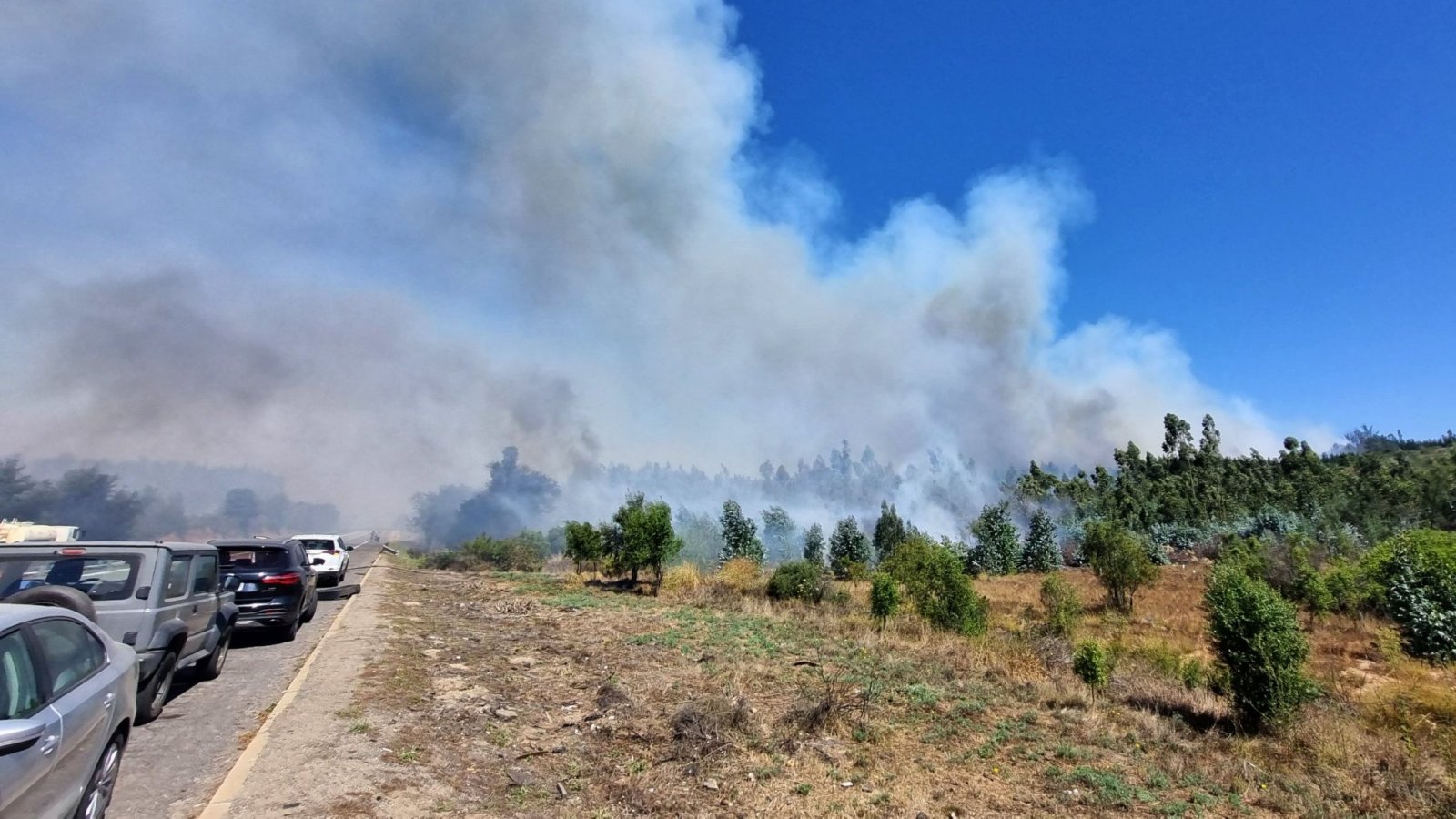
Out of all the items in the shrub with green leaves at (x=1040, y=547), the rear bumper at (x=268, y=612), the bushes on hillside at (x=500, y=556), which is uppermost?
the shrub with green leaves at (x=1040, y=547)

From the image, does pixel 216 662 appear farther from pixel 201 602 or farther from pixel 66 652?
pixel 66 652

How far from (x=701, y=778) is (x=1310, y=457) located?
11020cm

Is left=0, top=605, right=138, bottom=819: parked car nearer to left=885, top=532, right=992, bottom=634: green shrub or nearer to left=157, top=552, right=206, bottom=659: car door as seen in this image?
left=157, top=552, right=206, bottom=659: car door

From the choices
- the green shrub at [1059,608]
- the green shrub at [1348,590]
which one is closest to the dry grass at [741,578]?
the green shrub at [1059,608]

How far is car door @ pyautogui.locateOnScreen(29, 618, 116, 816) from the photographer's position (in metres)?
3.85

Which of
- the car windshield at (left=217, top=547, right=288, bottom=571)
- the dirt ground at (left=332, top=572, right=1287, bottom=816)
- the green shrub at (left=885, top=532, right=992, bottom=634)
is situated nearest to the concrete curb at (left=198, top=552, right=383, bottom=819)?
the dirt ground at (left=332, top=572, right=1287, bottom=816)

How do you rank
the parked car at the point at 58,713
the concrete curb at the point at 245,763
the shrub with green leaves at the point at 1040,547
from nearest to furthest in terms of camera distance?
1. the parked car at the point at 58,713
2. the concrete curb at the point at 245,763
3. the shrub with green leaves at the point at 1040,547

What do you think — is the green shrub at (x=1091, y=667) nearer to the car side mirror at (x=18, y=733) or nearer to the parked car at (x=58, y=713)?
the parked car at (x=58, y=713)

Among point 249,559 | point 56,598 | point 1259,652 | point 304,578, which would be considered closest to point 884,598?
point 1259,652

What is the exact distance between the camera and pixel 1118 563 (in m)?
28.2

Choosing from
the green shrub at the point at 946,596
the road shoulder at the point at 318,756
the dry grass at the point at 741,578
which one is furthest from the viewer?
the dry grass at the point at 741,578

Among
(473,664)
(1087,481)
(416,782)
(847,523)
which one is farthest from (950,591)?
(1087,481)

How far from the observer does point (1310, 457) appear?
8475cm

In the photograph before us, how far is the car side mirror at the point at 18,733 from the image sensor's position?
3.21 meters
